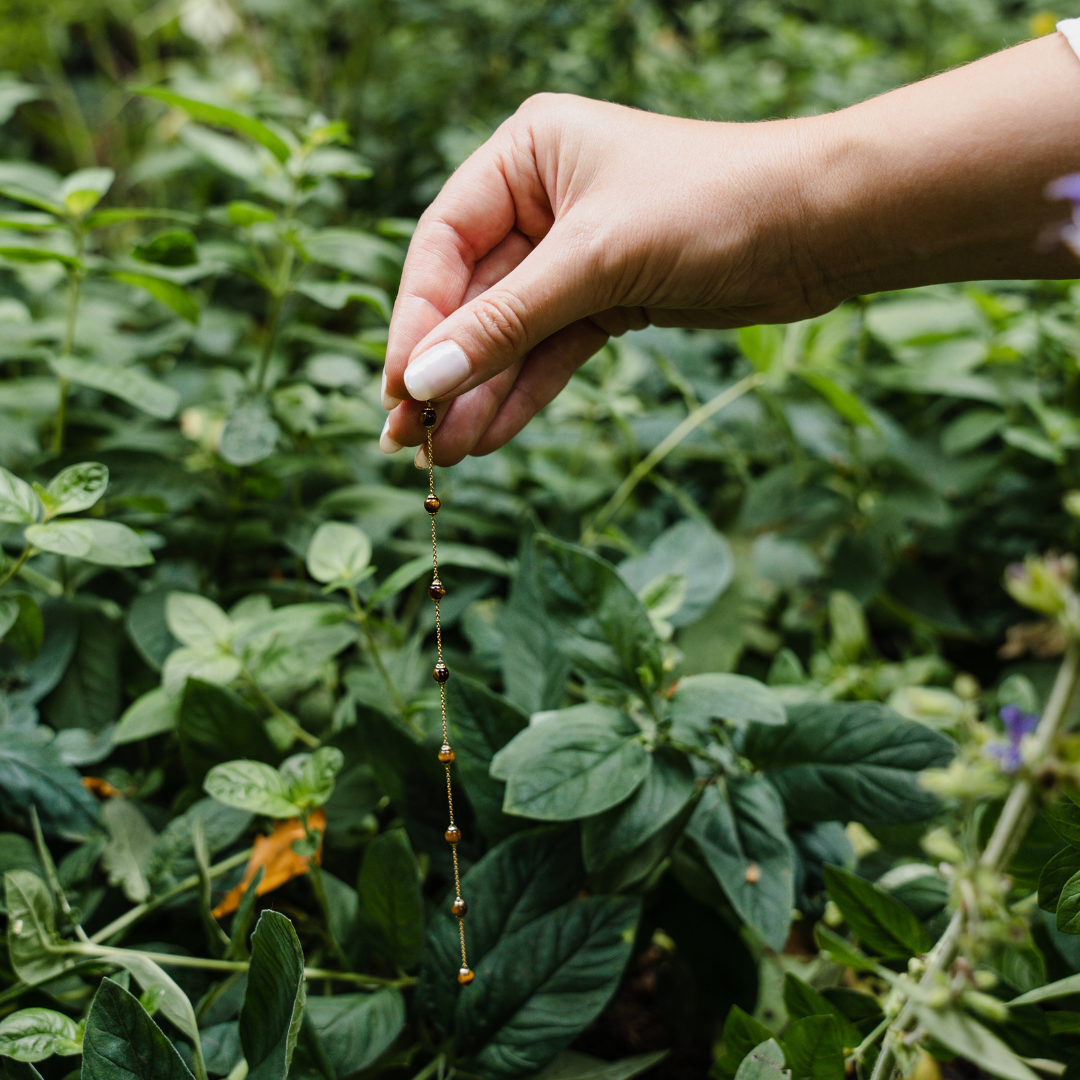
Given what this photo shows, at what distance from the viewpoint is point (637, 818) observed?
0.73 meters

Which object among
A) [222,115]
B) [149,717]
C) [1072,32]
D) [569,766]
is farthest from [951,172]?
[149,717]

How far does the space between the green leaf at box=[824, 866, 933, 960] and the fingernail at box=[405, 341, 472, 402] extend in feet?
1.70

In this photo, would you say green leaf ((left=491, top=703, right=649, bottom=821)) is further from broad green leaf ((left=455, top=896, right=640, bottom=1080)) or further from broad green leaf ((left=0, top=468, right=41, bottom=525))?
broad green leaf ((left=0, top=468, right=41, bottom=525))

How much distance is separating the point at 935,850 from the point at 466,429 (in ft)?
1.98

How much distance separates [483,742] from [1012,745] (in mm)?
514

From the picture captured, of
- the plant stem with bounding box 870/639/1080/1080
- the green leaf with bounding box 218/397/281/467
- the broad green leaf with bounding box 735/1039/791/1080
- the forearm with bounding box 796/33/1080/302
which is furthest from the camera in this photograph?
the green leaf with bounding box 218/397/281/467

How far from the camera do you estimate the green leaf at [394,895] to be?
732 millimetres

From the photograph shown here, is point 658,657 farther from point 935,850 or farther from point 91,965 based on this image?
point 91,965

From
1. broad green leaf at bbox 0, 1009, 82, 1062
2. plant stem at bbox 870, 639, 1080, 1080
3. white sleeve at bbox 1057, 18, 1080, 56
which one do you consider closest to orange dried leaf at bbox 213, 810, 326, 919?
broad green leaf at bbox 0, 1009, 82, 1062

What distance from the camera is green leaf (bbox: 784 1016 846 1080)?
590mm

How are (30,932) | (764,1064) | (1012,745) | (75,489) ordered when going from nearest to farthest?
(1012,745)
(764,1064)
(30,932)
(75,489)

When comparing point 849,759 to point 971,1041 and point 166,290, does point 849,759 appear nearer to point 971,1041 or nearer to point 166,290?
point 971,1041

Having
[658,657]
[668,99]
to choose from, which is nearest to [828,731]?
[658,657]

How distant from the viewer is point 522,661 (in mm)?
933
